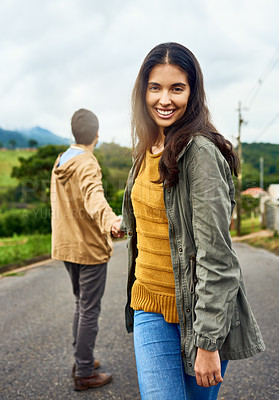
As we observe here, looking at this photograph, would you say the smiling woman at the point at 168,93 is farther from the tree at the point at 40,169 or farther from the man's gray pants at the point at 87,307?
the tree at the point at 40,169

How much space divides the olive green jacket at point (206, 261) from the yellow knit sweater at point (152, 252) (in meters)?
0.09

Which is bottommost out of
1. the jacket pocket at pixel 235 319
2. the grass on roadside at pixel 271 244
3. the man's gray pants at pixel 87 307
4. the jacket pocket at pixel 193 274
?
the grass on roadside at pixel 271 244

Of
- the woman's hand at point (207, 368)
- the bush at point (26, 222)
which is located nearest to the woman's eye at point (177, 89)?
the woman's hand at point (207, 368)

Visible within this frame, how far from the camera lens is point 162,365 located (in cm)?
164

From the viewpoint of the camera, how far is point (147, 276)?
182cm

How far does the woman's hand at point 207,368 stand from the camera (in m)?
1.52

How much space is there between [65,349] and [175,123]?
3331 millimetres

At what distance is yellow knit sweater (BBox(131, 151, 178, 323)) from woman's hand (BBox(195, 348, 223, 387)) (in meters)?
0.23

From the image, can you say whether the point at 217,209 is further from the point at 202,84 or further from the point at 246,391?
the point at 246,391

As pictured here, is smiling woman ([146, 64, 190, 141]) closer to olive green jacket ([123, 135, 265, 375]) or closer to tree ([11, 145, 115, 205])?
olive green jacket ([123, 135, 265, 375])

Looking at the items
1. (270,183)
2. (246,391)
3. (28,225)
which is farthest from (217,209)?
(270,183)

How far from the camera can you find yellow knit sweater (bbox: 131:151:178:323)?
5.77 ft

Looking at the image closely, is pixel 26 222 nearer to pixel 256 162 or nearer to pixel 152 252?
pixel 152 252

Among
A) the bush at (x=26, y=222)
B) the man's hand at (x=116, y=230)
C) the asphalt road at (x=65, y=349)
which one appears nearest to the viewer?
the man's hand at (x=116, y=230)
